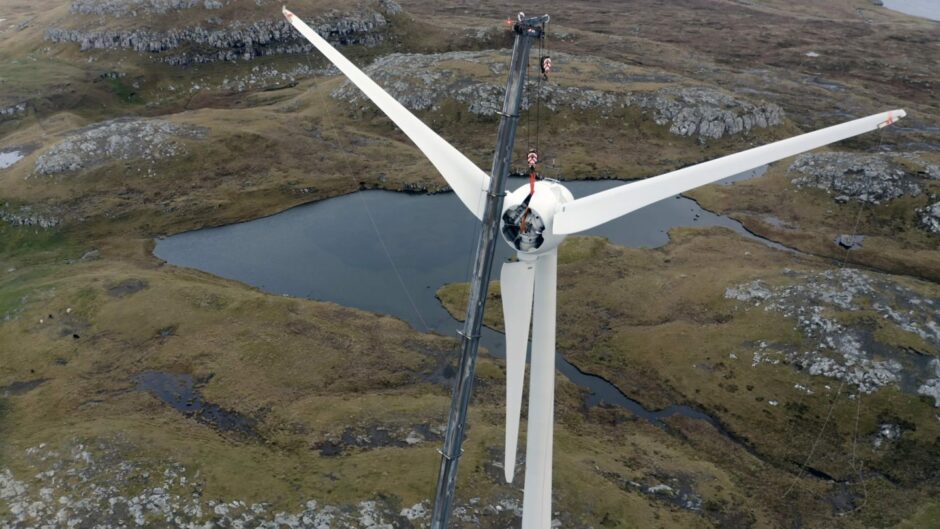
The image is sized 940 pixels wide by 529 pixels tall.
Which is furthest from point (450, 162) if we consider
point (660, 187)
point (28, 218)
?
point (28, 218)

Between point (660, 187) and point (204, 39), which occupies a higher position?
→ point (204, 39)

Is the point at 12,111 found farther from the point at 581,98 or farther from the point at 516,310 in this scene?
the point at 516,310

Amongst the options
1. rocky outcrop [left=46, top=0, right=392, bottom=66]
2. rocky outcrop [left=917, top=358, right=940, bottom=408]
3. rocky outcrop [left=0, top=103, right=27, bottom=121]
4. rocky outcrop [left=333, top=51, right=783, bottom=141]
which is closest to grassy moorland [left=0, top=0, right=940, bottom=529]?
rocky outcrop [left=0, top=103, right=27, bottom=121]

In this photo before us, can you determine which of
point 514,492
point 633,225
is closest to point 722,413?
point 514,492

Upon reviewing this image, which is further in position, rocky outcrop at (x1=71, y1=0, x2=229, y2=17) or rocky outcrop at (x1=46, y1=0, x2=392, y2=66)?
rocky outcrop at (x1=71, y1=0, x2=229, y2=17)

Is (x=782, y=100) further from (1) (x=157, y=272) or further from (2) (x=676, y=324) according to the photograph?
(1) (x=157, y=272)

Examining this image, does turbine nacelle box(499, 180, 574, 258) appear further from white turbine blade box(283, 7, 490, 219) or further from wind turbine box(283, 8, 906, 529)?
white turbine blade box(283, 7, 490, 219)
